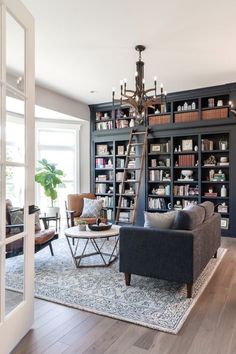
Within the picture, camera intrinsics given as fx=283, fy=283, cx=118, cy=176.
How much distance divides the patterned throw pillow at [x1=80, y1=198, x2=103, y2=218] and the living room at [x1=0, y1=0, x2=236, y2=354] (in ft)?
0.08

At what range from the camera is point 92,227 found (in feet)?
12.7

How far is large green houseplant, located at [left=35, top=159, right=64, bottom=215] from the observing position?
588 centimetres

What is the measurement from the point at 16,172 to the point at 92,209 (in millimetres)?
3352

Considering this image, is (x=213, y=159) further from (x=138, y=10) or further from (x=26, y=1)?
(x=26, y=1)

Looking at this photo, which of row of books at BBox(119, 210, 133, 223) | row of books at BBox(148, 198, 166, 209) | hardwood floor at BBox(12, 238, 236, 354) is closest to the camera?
hardwood floor at BBox(12, 238, 236, 354)

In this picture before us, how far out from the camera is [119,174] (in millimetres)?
6621

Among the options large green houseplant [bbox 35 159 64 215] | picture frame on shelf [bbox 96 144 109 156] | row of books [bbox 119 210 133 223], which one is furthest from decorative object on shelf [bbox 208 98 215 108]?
large green houseplant [bbox 35 159 64 215]

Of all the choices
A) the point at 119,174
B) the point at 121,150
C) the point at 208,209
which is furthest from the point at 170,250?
the point at 121,150

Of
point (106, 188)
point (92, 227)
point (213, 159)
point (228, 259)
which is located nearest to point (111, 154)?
point (106, 188)

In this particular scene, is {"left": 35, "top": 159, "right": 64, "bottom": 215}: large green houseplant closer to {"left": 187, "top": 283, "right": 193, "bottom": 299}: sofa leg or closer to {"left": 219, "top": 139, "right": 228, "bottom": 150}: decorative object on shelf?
{"left": 219, "top": 139, "right": 228, "bottom": 150}: decorative object on shelf

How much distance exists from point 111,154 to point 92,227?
320cm

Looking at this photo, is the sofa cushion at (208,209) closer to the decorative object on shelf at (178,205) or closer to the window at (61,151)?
the decorative object on shelf at (178,205)

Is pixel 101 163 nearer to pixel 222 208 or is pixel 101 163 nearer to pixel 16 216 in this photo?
pixel 222 208

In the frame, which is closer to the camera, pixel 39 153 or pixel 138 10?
pixel 138 10
